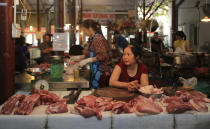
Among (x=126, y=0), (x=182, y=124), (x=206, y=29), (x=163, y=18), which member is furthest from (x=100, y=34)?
(x=163, y=18)

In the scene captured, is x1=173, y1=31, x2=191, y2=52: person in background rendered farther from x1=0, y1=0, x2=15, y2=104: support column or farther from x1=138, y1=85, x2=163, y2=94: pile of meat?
x1=0, y1=0, x2=15, y2=104: support column

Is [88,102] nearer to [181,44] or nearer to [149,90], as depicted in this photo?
[149,90]

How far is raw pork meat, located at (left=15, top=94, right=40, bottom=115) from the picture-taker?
223cm

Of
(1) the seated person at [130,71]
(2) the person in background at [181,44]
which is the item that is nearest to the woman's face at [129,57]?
(1) the seated person at [130,71]

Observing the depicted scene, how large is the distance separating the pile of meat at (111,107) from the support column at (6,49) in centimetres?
110

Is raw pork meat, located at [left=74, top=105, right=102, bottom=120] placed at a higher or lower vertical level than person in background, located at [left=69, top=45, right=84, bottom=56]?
lower

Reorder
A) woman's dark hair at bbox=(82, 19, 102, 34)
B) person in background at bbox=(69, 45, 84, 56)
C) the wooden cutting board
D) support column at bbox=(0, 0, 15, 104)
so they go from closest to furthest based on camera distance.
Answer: the wooden cutting board < support column at bbox=(0, 0, 15, 104) < woman's dark hair at bbox=(82, 19, 102, 34) < person in background at bbox=(69, 45, 84, 56)

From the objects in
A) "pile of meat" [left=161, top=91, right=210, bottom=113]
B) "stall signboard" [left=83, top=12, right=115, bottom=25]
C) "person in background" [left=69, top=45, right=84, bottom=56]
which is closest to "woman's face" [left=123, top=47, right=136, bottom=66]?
"pile of meat" [left=161, top=91, right=210, bottom=113]

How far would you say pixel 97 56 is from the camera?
14.2 ft

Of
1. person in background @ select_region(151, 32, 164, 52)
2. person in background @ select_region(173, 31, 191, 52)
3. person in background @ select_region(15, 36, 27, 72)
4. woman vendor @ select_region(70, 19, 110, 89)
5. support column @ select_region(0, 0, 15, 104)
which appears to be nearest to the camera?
support column @ select_region(0, 0, 15, 104)

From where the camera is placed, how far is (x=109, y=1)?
15297 millimetres

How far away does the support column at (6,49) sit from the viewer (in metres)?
2.91

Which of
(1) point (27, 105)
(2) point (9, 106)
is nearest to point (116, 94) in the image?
(1) point (27, 105)

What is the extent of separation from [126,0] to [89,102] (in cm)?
1281
